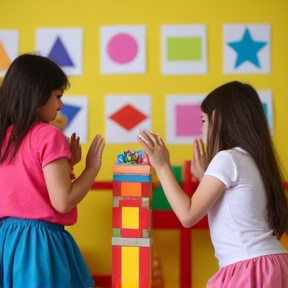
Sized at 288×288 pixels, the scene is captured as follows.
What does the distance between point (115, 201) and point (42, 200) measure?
21 centimetres

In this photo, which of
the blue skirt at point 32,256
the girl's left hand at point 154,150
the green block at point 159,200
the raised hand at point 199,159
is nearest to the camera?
the blue skirt at point 32,256

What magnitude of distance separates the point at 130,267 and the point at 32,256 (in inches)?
10.7

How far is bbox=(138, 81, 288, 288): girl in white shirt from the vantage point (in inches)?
40.8

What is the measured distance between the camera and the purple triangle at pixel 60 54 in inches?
61.4

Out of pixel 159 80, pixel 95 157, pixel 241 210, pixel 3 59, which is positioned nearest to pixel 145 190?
pixel 95 157

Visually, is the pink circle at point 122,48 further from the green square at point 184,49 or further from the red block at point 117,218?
the red block at point 117,218

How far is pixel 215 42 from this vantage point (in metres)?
1.54

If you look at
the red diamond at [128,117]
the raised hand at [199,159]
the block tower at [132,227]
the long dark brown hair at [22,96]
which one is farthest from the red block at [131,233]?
the red diamond at [128,117]

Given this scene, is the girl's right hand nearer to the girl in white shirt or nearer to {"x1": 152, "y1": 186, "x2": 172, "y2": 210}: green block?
the girl in white shirt

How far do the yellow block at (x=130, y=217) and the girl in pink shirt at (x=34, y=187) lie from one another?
0.14 metres

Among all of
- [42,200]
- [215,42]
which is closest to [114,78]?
[215,42]

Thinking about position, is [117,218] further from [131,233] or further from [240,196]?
[240,196]

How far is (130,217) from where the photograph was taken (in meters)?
1.18

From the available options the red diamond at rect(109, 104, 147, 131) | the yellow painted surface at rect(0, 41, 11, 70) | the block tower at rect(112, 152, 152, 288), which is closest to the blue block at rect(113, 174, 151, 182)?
the block tower at rect(112, 152, 152, 288)
